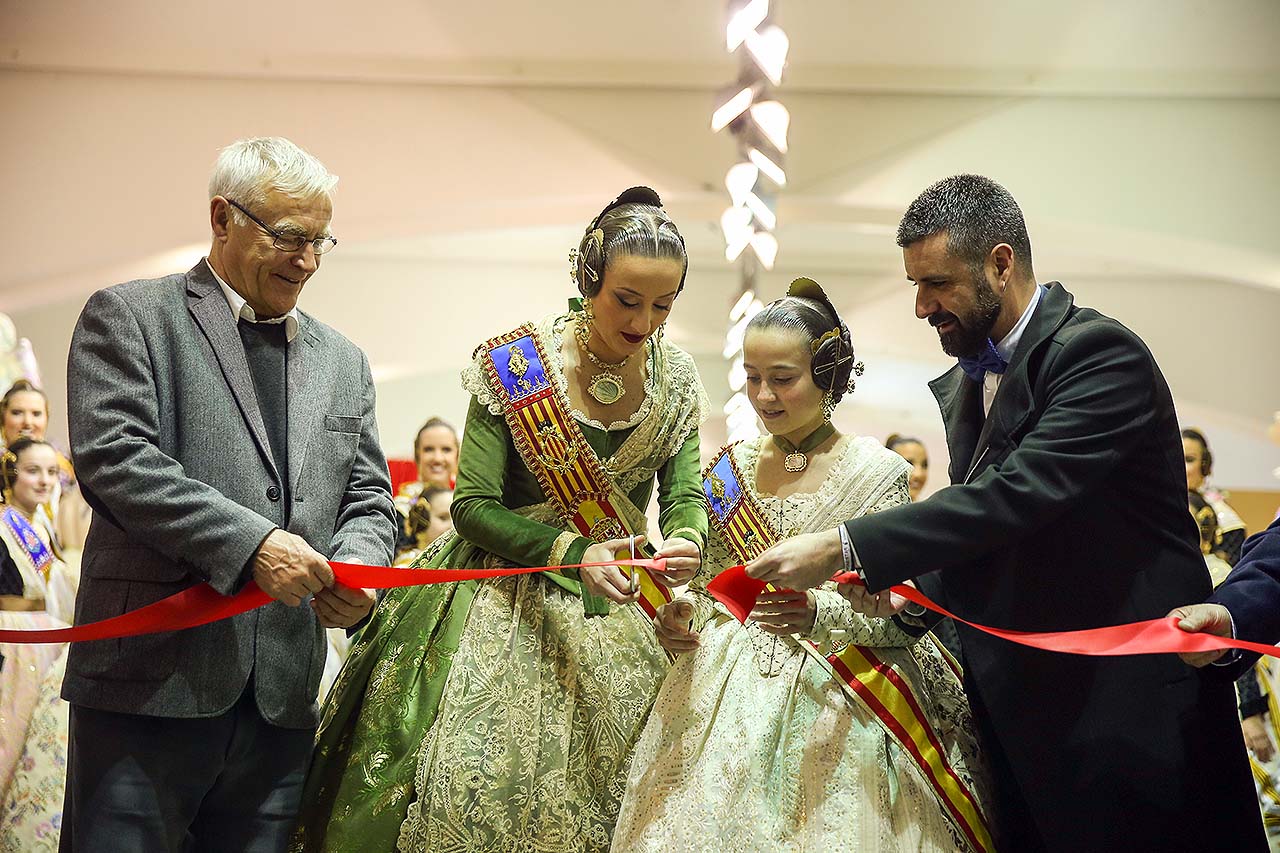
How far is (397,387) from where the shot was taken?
1316 cm

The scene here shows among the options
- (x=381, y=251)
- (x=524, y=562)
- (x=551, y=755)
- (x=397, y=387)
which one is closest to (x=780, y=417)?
(x=524, y=562)

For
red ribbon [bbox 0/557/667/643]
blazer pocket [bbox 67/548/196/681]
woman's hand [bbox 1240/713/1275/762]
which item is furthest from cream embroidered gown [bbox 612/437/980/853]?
woman's hand [bbox 1240/713/1275/762]

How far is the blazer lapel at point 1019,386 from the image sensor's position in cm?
→ 260

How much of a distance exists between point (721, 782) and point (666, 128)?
21.9ft

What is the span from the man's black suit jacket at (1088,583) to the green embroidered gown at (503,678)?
2.14 ft

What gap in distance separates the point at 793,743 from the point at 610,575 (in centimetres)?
51

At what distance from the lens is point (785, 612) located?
270 cm

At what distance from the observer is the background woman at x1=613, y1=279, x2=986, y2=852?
2559 mm

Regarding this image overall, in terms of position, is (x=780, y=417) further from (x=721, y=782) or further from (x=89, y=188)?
(x=89, y=188)

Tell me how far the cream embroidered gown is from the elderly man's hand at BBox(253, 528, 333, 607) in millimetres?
776

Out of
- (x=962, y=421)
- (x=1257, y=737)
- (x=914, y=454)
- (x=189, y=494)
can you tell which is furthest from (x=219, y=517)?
(x=914, y=454)

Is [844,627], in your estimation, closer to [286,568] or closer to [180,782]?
[286,568]

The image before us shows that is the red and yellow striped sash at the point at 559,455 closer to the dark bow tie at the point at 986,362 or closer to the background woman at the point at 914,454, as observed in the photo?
the dark bow tie at the point at 986,362

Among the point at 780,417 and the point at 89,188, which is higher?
the point at 89,188
